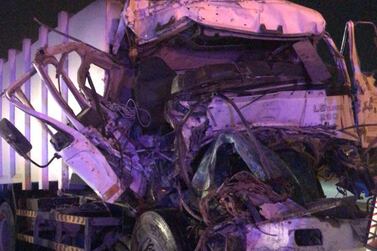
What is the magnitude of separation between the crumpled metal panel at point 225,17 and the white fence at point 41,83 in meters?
0.44

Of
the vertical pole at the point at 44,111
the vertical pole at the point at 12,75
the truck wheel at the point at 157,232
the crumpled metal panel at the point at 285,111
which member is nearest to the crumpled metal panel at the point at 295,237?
the truck wheel at the point at 157,232

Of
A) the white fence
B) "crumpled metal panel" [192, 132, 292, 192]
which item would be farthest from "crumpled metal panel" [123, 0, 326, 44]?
"crumpled metal panel" [192, 132, 292, 192]

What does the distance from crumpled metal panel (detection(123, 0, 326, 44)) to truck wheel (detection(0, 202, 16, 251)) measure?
4.45 meters

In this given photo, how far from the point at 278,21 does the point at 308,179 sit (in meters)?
1.83

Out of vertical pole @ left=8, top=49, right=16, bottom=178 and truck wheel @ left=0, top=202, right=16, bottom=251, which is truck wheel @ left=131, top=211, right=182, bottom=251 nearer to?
truck wheel @ left=0, top=202, right=16, bottom=251

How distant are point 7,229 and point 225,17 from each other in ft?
17.8

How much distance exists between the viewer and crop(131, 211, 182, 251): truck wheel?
522 centimetres

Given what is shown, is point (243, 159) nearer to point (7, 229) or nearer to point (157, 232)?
point (157, 232)

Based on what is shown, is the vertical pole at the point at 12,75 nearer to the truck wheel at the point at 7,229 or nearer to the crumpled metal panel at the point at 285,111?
the truck wheel at the point at 7,229

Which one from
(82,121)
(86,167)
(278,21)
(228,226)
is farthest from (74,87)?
(228,226)

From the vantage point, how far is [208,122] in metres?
5.67

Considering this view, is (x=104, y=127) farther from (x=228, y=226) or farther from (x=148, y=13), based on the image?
(x=228, y=226)

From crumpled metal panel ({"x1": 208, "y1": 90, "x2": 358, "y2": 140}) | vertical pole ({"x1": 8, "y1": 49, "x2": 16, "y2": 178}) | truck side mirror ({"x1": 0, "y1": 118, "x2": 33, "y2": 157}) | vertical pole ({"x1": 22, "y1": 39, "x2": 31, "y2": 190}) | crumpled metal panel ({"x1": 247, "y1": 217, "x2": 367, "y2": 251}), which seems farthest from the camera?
vertical pole ({"x1": 8, "y1": 49, "x2": 16, "y2": 178})

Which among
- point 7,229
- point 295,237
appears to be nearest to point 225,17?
point 295,237
